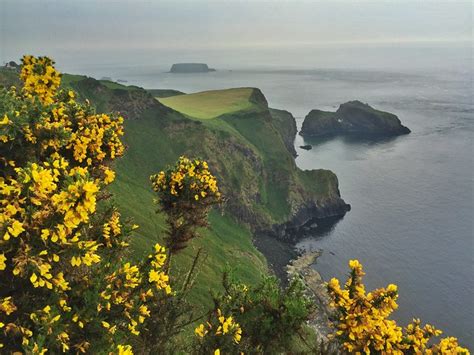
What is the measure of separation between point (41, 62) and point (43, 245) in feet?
43.6

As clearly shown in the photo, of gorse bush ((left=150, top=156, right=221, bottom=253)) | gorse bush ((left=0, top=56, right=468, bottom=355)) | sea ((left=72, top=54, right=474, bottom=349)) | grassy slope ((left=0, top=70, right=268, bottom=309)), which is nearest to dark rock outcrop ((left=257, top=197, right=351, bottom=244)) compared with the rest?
sea ((left=72, top=54, right=474, bottom=349))

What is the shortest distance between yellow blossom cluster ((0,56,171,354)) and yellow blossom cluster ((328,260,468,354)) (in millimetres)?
6435

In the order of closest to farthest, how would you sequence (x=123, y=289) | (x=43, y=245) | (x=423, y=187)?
1. (x=43, y=245)
2. (x=123, y=289)
3. (x=423, y=187)

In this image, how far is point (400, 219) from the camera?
5103 inches

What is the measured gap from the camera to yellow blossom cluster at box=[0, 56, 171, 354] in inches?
351

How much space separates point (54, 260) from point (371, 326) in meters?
10.3

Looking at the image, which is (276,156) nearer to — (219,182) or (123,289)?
(219,182)

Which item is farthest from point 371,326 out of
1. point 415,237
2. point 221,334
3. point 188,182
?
point 415,237

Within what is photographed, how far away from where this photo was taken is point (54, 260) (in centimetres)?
909

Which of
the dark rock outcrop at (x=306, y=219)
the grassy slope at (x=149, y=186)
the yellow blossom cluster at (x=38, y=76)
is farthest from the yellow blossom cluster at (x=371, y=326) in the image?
the dark rock outcrop at (x=306, y=219)

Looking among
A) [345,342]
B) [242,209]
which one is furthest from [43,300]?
[242,209]

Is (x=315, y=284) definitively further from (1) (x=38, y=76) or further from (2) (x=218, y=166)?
(1) (x=38, y=76)

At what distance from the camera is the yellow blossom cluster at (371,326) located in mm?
13023

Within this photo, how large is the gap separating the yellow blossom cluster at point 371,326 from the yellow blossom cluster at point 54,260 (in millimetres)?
6435
